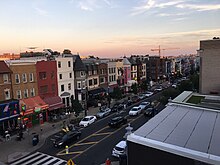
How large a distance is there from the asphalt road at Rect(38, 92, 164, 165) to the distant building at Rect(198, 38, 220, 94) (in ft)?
41.7

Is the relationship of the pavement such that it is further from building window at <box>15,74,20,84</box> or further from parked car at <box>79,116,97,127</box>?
building window at <box>15,74,20,84</box>

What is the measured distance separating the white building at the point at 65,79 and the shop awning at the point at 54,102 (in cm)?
195

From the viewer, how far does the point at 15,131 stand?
30.0m

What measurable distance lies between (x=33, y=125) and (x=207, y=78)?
28565mm

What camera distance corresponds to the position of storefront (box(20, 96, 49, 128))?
31370mm

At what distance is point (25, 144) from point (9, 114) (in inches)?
250

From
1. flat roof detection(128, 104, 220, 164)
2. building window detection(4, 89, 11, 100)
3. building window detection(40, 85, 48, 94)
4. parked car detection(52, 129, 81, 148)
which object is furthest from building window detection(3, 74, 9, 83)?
flat roof detection(128, 104, 220, 164)

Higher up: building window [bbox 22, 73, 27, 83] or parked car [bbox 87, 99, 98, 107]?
building window [bbox 22, 73, 27, 83]

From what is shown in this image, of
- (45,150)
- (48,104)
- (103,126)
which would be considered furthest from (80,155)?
(48,104)

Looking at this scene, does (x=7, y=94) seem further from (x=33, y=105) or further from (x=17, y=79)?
(x=33, y=105)

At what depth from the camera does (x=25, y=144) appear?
25.5 m

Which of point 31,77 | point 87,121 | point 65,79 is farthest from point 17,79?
point 87,121

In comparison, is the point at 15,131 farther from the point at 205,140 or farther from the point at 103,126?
the point at 205,140

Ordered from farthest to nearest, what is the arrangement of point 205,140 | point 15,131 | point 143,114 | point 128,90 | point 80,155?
point 128,90, point 143,114, point 15,131, point 80,155, point 205,140
